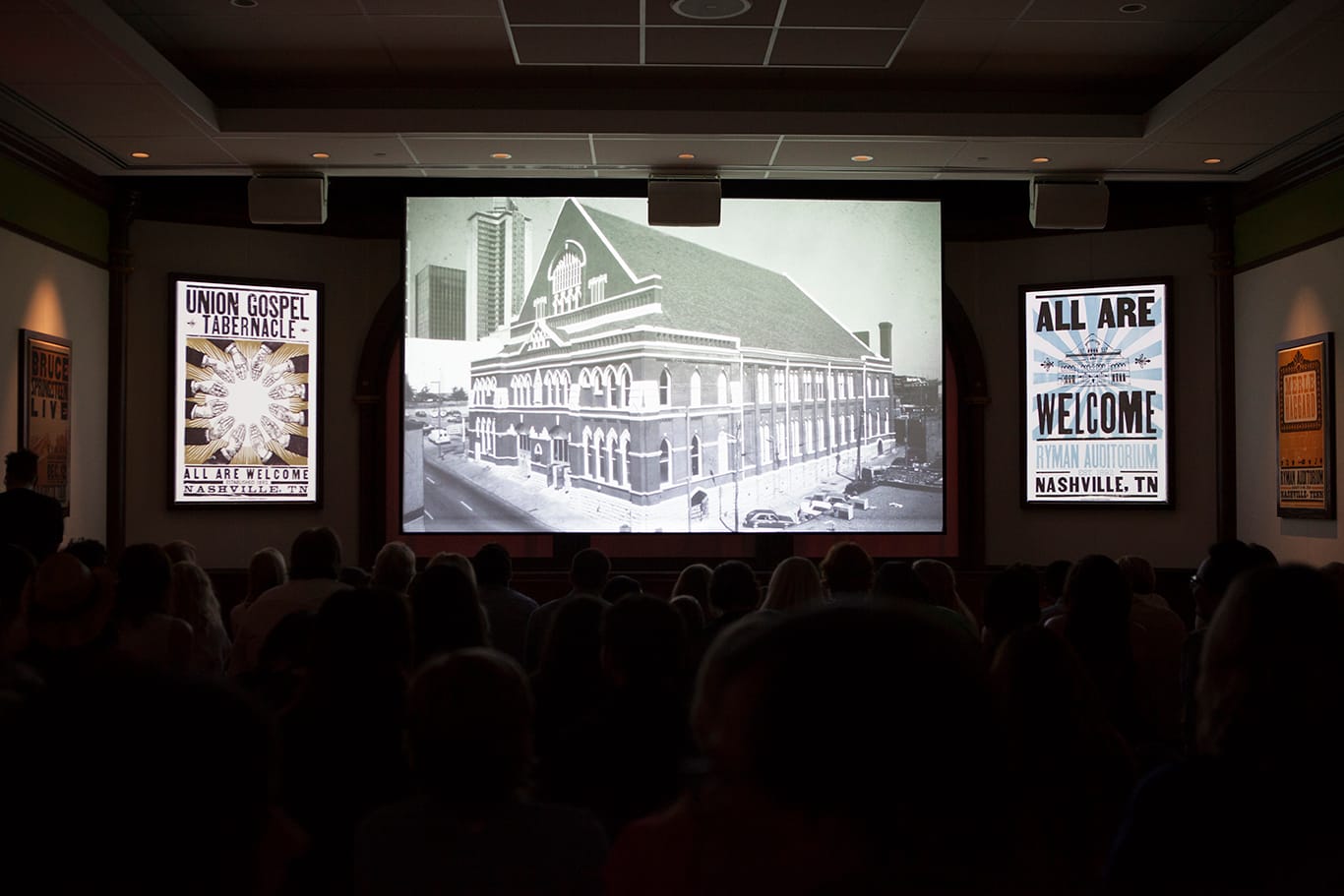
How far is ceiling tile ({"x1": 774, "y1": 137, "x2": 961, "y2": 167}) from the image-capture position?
674cm

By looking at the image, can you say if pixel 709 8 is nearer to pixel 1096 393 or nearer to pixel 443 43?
pixel 443 43

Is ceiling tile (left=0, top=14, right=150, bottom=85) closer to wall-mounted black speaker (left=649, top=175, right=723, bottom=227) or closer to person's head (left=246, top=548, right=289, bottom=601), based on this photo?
→ person's head (left=246, top=548, right=289, bottom=601)

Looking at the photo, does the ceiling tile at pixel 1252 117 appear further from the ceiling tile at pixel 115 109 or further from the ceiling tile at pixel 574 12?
the ceiling tile at pixel 115 109

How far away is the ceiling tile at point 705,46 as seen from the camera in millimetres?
5609

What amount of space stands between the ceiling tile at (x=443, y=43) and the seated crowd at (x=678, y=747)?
331 centimetres

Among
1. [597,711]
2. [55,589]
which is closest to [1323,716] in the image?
[597,711]

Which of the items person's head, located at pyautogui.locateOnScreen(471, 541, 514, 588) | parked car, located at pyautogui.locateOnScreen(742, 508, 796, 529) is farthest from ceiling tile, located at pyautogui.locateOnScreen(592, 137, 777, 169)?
person's head, located at pyautogui.locateOnScreen(471, 541, 514, 588)

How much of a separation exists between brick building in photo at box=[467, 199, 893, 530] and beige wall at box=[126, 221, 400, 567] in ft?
3.83

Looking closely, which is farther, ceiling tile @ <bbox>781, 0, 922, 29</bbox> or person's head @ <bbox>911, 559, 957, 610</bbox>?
ceiling tile @ <bbox>781, 0, 922, 29</bbox>

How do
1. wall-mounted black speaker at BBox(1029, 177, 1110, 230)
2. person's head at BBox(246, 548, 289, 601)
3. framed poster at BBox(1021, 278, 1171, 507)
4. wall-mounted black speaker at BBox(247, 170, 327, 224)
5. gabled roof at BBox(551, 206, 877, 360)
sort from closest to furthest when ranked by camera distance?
person's head at BBox(246, 548, 289, 601) → wall-mounted black speaker at BBox(247, 170, 327, 224) → wall-mounted black speaker at BBox(1029, 177, 1110, 230) → gabled roof at BBox(551, 206, 877, 360) → framed poster at BBox(1021, 278, 1171, 507)

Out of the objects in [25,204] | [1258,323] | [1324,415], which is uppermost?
[25,204]

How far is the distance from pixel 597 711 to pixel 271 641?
1.17 m

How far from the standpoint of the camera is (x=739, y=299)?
8.17 meters

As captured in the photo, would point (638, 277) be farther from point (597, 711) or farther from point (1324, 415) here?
point (597, 711)
